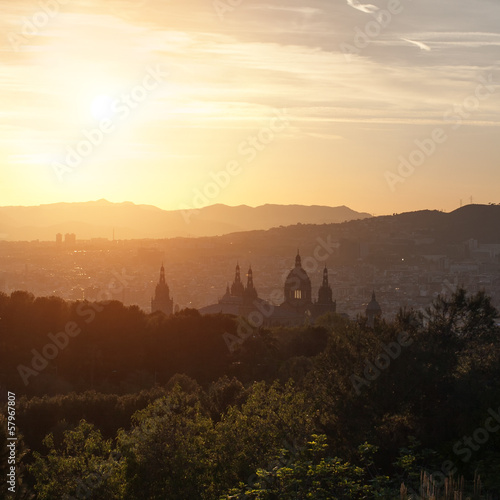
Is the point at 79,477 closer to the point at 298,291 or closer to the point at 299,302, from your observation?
the point at 299,302

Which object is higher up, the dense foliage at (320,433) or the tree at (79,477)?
the dense foliage at (320,433)

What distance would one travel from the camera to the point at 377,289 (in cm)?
17738

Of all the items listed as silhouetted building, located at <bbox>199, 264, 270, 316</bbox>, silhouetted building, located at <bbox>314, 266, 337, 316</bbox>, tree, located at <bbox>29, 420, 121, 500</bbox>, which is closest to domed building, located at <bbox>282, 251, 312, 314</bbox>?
silhouetted building, located at <bbox>314, 266, 337, 316</bbox>

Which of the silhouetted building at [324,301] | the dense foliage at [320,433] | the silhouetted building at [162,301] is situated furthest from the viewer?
the silhouetted building at [162,301]

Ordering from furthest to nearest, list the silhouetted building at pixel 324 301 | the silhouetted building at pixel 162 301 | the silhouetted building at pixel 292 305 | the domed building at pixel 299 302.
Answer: the silhouetted building at pixel 162 301 < the silhouetted building at pixel 324 301 < the domed building at pixel 299 302 < the silhouetted building at pixel 292 305

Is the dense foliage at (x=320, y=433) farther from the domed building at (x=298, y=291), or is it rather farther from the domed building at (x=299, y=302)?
the domed building at (x=298, y=291)

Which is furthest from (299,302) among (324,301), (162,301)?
(162,301)

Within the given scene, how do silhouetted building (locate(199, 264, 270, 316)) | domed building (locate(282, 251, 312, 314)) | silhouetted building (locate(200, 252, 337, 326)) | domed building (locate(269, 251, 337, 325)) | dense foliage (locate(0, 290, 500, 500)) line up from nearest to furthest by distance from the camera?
dense foliage (locate(0, 290, 500, 500)) < silhouetted building (locate(200, 252, 337, 326)) < domed building (locate(269, 251, 337, 325)) < domed building (locate(282, 251, 312, 314)) < silhouetted building (locate(199, 264, 270, 316))

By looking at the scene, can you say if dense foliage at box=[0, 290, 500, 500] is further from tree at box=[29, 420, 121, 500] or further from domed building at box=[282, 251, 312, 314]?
domed building at box=[282, 251, 312, 314]

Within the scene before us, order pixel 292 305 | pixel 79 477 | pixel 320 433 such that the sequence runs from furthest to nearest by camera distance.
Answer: pixel 292 305
pixel 320 433
pixel 79 477

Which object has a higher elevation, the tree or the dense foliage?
the dense foliage

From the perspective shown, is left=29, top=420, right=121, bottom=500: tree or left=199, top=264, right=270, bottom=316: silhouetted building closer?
left=29, top=420, right=121, bottom=500: tree

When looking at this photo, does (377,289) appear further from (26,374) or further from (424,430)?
(424,430)

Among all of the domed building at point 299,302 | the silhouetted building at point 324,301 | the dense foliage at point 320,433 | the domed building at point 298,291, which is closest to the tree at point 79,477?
the dense foliage at point 320,433
